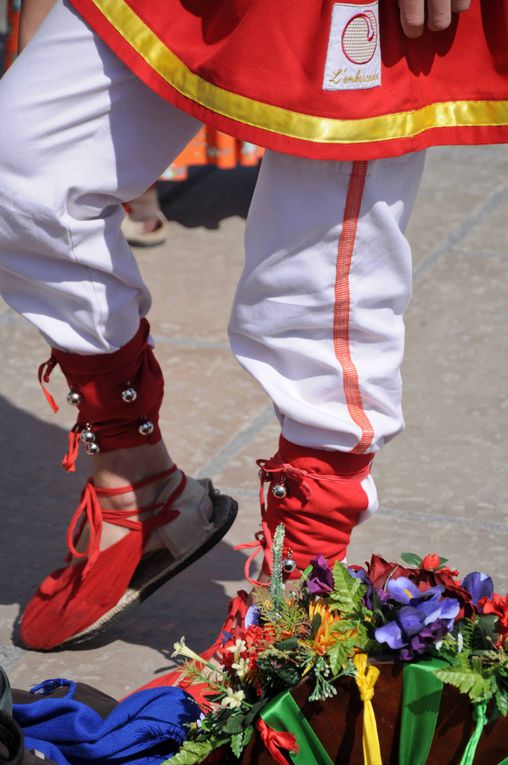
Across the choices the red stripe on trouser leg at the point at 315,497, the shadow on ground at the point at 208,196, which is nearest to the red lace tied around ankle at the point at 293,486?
the red stripe on trouser leg at the point at 315,497

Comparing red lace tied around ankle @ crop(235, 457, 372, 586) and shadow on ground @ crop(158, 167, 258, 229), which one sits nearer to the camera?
red lace tied around ankle @ crop(235, 457, 372, 586)

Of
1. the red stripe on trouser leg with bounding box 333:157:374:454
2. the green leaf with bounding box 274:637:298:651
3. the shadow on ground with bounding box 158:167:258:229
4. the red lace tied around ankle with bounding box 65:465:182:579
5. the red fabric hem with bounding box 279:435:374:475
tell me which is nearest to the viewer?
the green leaf with bounding box 274:637:298:651

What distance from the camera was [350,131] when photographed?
134 cm

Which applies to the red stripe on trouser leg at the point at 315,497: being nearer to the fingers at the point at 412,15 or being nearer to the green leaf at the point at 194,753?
the green leaf at the point at 194,753

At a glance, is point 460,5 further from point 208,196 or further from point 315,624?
point 208,196

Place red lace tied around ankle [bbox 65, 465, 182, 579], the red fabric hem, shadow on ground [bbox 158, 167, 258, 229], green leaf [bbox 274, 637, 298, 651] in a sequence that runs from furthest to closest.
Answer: shadow on ground [bbox 158, 167, 258, 229] < red lace tied around ankle [bbox 65, 465, 182, 579] < the red fabric hem < green leaf [bbox 274, 637, 298, 651]

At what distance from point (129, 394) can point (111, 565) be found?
27cm

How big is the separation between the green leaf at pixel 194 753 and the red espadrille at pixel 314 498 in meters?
0.27

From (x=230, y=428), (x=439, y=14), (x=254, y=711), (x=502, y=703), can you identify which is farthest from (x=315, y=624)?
(x=230, y=428)

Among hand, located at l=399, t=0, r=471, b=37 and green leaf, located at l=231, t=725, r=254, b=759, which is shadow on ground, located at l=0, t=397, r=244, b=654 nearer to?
green leaf, located at l=231, t=725, r=254, b=759

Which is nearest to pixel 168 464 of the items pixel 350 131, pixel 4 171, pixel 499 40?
pixel 4 171

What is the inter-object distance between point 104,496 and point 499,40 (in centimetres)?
83

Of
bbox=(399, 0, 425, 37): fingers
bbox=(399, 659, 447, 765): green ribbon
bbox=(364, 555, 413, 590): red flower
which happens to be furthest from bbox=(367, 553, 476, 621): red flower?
bbox=(399, 0, 425, 37): fingers

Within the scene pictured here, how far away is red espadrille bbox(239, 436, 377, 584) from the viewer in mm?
1516
